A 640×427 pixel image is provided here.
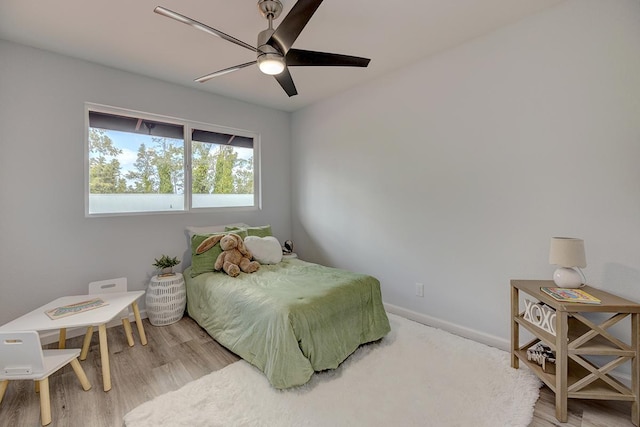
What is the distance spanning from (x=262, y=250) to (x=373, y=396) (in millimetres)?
1785

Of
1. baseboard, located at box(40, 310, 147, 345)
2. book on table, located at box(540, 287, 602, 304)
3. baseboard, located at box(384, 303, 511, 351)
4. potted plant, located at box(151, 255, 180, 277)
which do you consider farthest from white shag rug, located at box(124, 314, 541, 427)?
baseboard, located at box(40, 310, 147, 345)

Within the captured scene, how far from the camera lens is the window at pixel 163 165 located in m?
2.75

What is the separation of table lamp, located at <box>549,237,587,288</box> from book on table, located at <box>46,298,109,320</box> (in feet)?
10.7

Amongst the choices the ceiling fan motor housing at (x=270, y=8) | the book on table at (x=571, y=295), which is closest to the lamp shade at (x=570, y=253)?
the book on table at (x=571, y=295)

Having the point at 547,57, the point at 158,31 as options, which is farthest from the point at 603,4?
the point at 158,31

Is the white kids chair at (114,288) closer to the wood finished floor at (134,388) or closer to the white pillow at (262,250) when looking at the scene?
the wood finished floor at (134,388)

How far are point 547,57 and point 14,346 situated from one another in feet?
12.9

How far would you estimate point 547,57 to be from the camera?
1.99 meters

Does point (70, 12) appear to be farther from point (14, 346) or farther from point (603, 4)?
point (603, 4)

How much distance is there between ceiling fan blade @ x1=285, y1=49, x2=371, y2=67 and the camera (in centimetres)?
176

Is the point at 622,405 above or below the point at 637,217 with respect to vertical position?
below

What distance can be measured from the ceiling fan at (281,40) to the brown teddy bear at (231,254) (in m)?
1.69

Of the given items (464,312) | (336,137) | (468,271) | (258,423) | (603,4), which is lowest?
(258,423)

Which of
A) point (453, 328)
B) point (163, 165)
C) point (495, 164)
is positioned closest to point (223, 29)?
point (163, 165)
